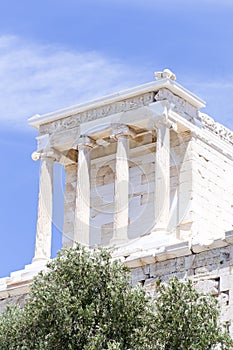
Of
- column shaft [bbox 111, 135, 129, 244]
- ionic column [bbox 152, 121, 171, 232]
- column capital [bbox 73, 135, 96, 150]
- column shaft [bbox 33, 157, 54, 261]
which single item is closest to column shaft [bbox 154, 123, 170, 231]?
Answer: ionic column [bbox 152, 121, 171, 232]

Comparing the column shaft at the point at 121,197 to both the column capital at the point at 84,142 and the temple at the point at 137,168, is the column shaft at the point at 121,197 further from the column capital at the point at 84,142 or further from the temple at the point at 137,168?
the column capital at the point at 84,142

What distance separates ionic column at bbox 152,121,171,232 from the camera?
26.1 meters

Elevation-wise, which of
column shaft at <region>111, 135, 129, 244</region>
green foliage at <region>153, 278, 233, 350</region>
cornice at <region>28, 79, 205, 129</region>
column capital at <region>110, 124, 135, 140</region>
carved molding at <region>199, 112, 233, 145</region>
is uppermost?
cornice at <region>28, 79, 205, 129</region>

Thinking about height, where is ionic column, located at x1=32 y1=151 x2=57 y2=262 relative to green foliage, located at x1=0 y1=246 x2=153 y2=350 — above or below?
above

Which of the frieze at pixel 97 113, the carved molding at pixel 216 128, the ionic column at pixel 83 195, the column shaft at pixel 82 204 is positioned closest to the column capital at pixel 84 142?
the ionic column at pixel 83 195

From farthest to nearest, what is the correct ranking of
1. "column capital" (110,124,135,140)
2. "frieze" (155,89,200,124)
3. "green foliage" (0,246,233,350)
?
1. "column capital" (110,124,135,140)
2. "frieze" (155,89,200,124)
3. "green foliage" (0,246,233,350)

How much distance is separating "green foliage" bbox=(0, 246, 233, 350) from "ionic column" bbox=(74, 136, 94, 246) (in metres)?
8.99

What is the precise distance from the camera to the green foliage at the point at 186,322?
1655cm

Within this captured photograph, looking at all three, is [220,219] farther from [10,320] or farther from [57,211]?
[10,320]

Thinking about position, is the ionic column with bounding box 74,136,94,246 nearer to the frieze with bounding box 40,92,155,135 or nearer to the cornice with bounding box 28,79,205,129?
the frieze with bounding box 40,92,155,135

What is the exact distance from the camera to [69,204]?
93.3 ft

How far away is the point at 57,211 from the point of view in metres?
28.2

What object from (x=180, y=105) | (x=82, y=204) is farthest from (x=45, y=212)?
(x=180, y=105)

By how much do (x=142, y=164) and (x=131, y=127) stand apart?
977 mm
